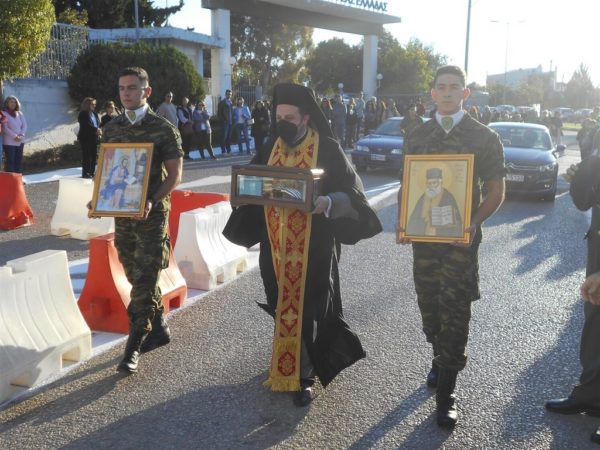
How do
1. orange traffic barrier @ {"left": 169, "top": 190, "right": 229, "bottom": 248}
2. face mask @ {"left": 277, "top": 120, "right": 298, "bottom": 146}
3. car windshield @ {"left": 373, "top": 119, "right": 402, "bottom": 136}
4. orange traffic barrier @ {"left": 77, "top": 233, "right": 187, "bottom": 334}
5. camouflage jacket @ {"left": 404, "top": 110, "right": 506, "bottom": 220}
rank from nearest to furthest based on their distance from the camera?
camouflage jacket @ {"left": 404, "top": 110, "right": 506, "bottom": 220} → face mask @ {"left": 277, "top": 120, "right": 298, "bottom": 146} → orange traffic barrier @ {"left": 77, "top": 233, "right": 187, "bottom": 334} → orange traffic barrier @ {"left": 169, "top": 190, "right": 229, "bottom": 248} → car windshield @ {"left": 373, "top": 119, "right": 402, "bottom": 136}

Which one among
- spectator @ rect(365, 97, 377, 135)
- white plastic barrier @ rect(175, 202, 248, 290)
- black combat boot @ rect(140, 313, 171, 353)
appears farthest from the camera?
spectator @ rect(365, 97, 377, 135)

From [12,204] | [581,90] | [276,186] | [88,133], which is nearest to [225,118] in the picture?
[88,133]

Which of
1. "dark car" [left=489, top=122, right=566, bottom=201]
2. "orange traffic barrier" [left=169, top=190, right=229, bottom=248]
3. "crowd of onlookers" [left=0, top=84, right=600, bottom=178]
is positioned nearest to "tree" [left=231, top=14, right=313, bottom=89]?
"crowd of onlookers" [left=0, top=84, right=600, bottom=178]

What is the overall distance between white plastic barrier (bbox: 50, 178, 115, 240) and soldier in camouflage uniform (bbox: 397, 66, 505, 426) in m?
6.39

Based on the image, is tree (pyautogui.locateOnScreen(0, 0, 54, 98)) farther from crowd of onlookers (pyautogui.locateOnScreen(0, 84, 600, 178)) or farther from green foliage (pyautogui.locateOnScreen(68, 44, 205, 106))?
green foliage (pyautogui.locateOnScreen(68, 44, 205, 106))

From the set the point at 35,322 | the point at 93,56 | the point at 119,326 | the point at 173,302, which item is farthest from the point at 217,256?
the point at 93,56

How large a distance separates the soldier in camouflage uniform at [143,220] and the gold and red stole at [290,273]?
3.16 ft

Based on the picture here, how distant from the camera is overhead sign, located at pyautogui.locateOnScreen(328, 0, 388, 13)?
126 feet

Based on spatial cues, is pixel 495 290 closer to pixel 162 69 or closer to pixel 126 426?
pixel 126 426

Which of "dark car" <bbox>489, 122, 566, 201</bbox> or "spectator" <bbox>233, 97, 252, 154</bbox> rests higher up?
"spectator" <bbox>233, 97, 252, 154</bbox>

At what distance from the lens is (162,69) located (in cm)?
2189

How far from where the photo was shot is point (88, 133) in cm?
1493

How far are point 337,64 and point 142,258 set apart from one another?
6954 centimetres

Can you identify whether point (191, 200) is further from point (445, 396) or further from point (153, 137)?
point (445, 396)
